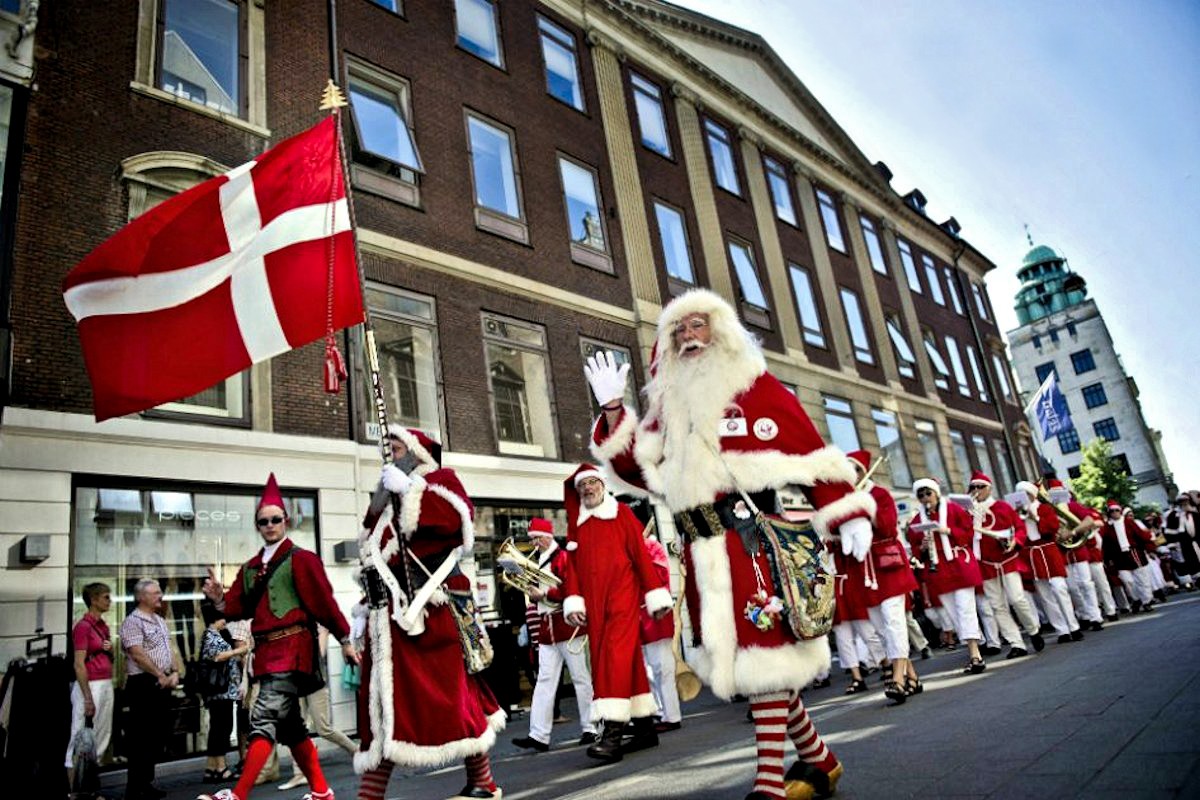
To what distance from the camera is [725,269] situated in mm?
21344

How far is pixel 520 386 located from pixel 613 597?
9.45 metres

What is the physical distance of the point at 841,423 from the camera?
23.8 metres

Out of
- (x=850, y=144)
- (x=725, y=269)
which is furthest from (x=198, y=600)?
(x=850, y=144)

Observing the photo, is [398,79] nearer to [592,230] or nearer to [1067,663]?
[592,230]

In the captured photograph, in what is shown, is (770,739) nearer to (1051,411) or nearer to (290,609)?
(290,609)

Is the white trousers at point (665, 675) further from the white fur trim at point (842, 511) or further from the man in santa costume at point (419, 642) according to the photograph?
the white fur trim at point (842, 511)

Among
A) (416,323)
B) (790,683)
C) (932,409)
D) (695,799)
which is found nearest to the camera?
(790,683)

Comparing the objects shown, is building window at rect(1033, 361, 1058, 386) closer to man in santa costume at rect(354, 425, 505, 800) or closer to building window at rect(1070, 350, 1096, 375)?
building window at rect(1070, 350, 1096, 375)

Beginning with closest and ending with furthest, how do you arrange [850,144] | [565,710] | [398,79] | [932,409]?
[565,710] < [398,79] < [932,409] < [850,144]

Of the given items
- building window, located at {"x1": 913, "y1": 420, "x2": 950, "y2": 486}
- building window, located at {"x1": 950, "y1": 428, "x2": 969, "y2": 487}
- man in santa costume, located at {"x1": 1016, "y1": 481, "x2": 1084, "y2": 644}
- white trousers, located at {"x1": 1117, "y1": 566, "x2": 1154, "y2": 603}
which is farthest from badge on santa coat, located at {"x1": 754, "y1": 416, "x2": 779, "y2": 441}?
building window, located at {"x1": 950, "y1": 428, "x2": 969, "y2": 487}

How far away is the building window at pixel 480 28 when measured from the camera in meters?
16.9

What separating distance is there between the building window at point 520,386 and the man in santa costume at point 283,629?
8863 millimetres

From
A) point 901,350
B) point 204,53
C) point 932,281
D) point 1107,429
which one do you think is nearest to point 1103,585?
point 204,53

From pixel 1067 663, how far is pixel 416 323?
395 inches
